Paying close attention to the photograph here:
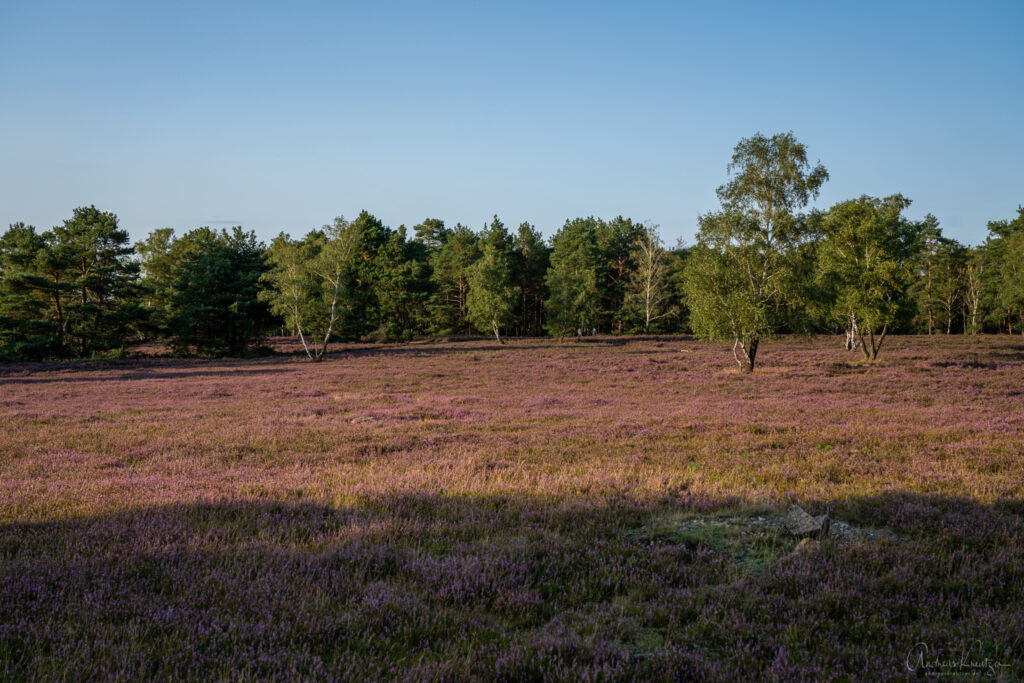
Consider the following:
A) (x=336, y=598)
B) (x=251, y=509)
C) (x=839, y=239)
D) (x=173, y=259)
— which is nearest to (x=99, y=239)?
(x=173, y=259)

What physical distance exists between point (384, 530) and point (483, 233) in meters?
78.8

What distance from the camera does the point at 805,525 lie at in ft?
19.9

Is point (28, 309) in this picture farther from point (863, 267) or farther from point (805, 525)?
point (863, 267)

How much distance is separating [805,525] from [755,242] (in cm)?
2742

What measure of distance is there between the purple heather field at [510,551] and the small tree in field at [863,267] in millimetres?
19478

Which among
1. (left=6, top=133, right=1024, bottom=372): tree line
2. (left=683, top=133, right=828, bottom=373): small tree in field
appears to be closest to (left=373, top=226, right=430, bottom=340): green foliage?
(left=6, top=133, right=1024, bottom=372): tree line

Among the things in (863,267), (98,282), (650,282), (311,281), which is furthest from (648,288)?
(98,282)

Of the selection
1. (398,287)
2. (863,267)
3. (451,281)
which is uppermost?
(451,281)

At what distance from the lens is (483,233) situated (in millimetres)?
82562

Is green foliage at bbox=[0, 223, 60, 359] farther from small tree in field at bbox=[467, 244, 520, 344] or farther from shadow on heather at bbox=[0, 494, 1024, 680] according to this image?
shadow on heather at bbox=[0, 494, 1024, 680]

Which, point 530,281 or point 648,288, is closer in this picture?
point 648,288

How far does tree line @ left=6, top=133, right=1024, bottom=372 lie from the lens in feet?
99.6

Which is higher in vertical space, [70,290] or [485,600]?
[70,290]

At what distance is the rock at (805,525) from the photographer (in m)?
5.96
